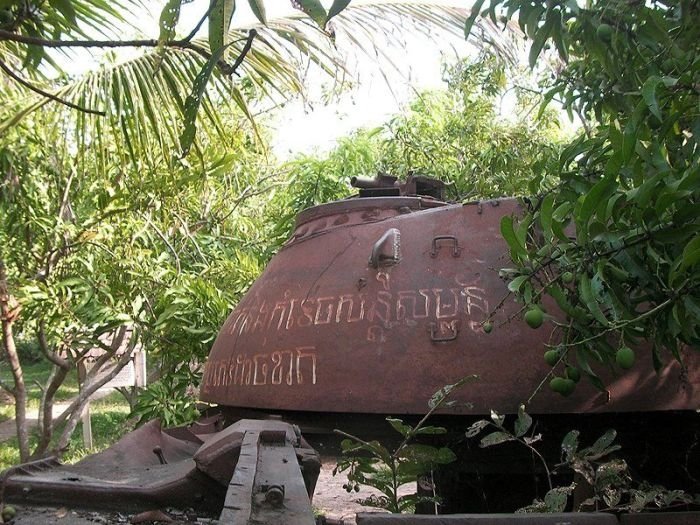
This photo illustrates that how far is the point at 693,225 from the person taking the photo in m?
2.12

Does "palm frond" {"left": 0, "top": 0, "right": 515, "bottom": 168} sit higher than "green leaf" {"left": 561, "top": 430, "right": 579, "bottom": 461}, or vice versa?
"palm frond" {"left": 0, "top": 0, "right": 515, "bottom": 168}

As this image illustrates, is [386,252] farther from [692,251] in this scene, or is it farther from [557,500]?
[692,251]

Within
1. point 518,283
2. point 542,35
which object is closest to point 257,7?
point 518,283

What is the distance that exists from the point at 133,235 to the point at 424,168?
3.61 m

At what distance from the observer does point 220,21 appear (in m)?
1.44

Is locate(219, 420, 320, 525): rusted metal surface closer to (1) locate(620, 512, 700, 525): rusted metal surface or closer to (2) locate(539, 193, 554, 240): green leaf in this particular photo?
(1) locate(620, 512, 700, 525): rusted metal surface

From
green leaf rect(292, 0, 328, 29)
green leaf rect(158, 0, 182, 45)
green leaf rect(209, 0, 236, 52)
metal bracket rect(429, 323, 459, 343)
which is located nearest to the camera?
green leaf rect(292, 0, 328, 29)

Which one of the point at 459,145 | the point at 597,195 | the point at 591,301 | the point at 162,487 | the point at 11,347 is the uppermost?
the point at 459,145

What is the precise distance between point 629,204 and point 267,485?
3.92 feet

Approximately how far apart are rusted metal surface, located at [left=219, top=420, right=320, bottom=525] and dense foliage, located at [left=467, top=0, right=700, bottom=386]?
0.85m

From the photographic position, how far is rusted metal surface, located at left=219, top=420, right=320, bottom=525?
1.54 metres

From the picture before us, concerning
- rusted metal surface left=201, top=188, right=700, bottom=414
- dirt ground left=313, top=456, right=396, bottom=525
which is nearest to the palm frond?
rusted metal surface left=201, top=188, right=700, bottom=414

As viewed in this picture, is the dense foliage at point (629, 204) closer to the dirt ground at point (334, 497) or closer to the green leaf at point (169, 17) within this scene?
the green leaf at point (169, 17)

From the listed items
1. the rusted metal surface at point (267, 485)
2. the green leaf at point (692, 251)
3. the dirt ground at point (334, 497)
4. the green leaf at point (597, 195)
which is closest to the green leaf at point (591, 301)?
the green leaf at point (597, 195)
